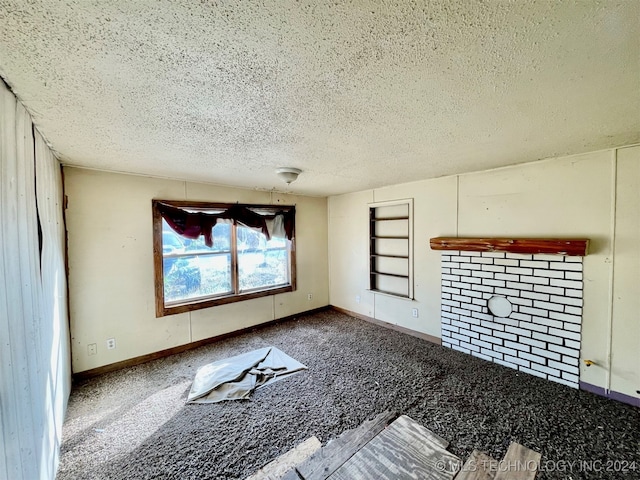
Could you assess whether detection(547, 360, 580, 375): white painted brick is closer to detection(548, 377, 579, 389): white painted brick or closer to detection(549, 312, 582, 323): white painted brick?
detection(548, 377, 579, 389): white painted brick

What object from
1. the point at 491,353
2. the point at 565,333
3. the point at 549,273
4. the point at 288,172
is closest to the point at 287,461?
the point at 288,172

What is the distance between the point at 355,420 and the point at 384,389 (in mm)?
520

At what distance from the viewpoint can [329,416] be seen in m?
2.08

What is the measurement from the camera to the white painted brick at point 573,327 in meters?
2.39

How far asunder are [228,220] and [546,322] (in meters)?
3.91

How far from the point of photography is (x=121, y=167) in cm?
269

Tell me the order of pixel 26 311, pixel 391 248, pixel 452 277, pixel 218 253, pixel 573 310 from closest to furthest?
pixel 26 311 → pixel 573 310 → pixel 452 277 → pixel 218 253 → pixel 391 248

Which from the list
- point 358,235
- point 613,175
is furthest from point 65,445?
point 613,175

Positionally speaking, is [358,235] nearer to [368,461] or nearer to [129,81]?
[368,461]

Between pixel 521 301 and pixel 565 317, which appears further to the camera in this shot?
pixel 521 301

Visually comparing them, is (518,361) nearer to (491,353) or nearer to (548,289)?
(491,353)

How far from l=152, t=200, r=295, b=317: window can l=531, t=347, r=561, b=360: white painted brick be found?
Result: 3.25m

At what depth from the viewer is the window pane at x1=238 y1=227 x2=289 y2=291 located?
390 cm

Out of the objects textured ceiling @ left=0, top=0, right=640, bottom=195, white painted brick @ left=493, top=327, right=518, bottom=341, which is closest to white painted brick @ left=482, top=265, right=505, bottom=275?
white painted brick @ left=493, top=327, right=518, bottom=341
